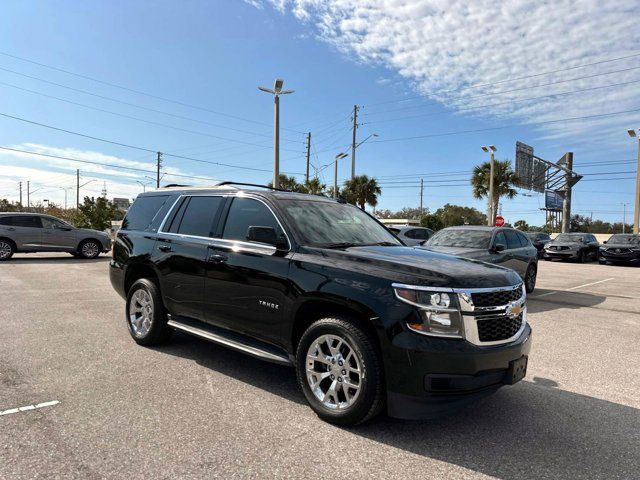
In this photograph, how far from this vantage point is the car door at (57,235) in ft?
56.2

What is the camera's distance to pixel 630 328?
297 inches

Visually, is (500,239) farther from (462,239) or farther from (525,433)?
(525,433)

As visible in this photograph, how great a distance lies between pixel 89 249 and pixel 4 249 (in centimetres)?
271

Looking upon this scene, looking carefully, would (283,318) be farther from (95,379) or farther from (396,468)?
(95,379)

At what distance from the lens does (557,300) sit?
10.4 meters

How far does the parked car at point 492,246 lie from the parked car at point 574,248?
15.2 metres

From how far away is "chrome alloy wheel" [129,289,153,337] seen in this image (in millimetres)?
5555

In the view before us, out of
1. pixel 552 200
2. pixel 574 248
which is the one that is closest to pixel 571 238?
pixel 574 248

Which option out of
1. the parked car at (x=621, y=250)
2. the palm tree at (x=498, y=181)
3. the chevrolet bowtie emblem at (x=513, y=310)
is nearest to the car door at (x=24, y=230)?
the chevrolet bowtie emblem at (x=513, y=310)

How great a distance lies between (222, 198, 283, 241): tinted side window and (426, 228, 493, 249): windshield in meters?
6.38

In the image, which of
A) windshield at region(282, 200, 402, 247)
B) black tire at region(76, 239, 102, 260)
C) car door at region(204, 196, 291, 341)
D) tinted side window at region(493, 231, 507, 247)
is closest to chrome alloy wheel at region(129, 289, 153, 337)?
car door at region(204, 196, 291, 341)

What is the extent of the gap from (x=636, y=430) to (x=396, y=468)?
2.09 metres

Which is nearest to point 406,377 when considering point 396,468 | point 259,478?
point 396,468

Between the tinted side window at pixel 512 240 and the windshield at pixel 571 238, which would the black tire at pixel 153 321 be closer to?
the tinted side window at pixel 512 240
